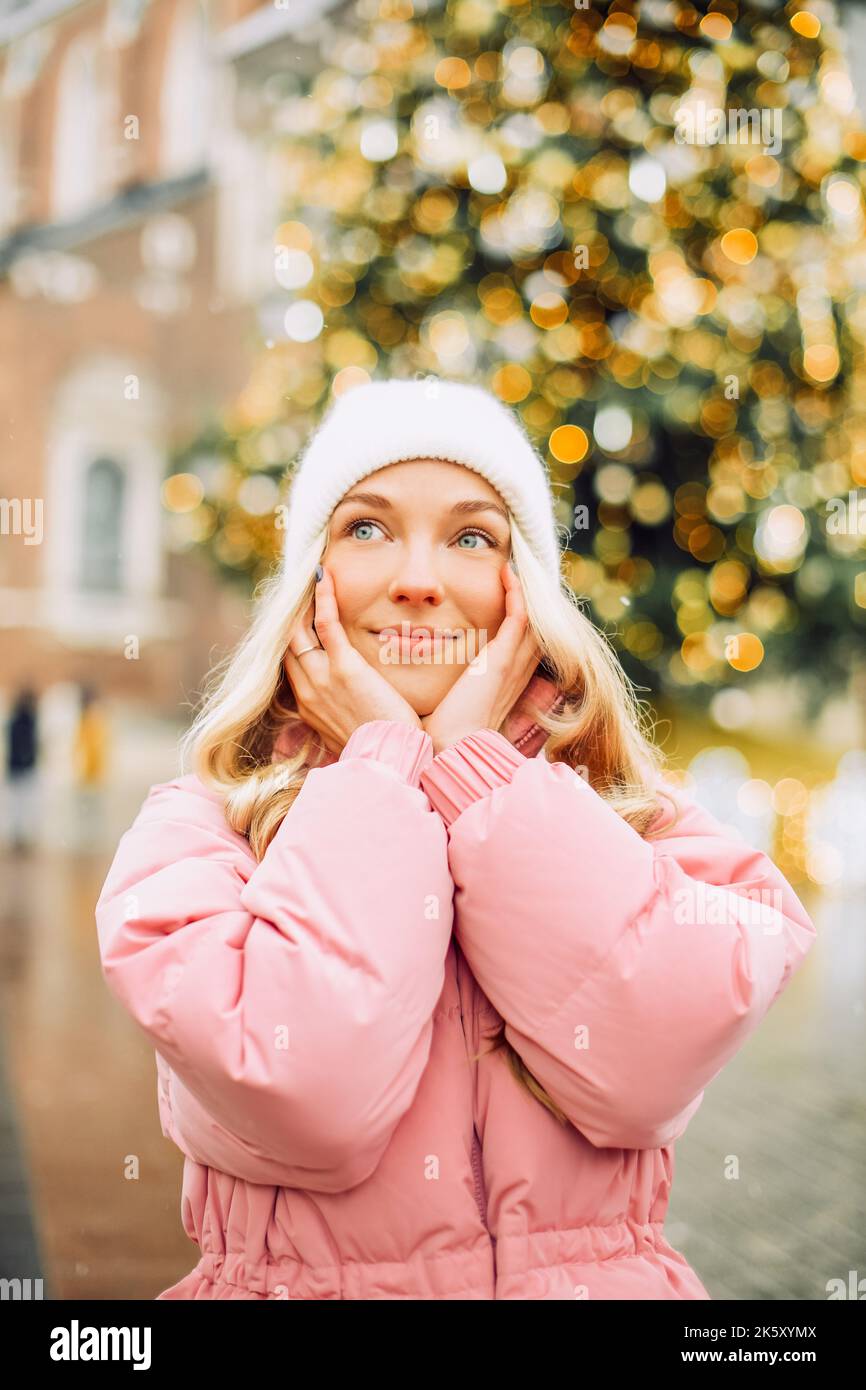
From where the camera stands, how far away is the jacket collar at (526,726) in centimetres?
173

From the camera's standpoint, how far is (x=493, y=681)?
1.61 m

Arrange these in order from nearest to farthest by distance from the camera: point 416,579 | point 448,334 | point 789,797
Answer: point 416,579 < point 448,334 < point 789,797

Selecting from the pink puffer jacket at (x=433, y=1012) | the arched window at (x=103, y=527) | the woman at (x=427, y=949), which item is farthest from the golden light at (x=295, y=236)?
the arched window at (x=103, y=527)

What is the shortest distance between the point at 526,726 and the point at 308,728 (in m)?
0.32

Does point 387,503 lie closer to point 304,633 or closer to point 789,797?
point 304,633

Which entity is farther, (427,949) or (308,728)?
(308,728)

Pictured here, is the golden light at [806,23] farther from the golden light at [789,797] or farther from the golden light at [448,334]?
the golden light at [789,797]

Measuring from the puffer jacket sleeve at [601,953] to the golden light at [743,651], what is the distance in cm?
223

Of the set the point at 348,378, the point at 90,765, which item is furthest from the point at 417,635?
the point at 90,765

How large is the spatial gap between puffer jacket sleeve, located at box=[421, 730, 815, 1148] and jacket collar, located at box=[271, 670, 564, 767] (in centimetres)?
26

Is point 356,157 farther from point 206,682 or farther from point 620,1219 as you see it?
point 620,1219

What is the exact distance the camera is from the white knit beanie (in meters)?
1.67
